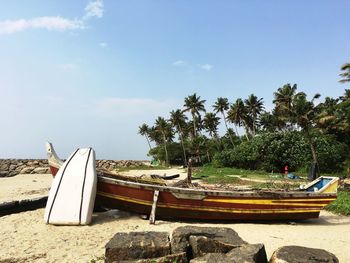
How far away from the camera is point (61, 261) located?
695 cm

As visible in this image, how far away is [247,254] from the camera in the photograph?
5.23 m

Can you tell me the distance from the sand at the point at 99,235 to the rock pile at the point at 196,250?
1331 mm

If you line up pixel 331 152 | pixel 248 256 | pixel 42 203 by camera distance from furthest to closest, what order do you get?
pixel 331 152 < pixel 42 203 < pixel 248 256

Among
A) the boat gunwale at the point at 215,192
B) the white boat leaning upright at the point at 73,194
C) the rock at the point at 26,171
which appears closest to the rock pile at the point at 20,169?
the rock at the point at 26,171

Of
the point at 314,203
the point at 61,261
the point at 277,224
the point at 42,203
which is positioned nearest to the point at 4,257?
the point at 61,261

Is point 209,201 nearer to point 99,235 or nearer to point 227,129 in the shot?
point 99,235

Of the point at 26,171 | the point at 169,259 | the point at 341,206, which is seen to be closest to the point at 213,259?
the point at 169,259

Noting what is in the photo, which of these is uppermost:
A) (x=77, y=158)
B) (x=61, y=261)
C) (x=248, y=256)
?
(x=77, y=158)

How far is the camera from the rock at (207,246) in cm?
588

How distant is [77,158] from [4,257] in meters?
4.63

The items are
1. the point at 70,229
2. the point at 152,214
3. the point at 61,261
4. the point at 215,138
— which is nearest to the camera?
the point at 61,261

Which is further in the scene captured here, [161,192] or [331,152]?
[331,152]

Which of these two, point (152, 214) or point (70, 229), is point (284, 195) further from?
point (70, 229)

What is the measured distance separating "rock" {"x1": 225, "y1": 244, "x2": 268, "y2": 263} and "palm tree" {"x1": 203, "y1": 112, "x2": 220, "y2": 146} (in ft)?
171
